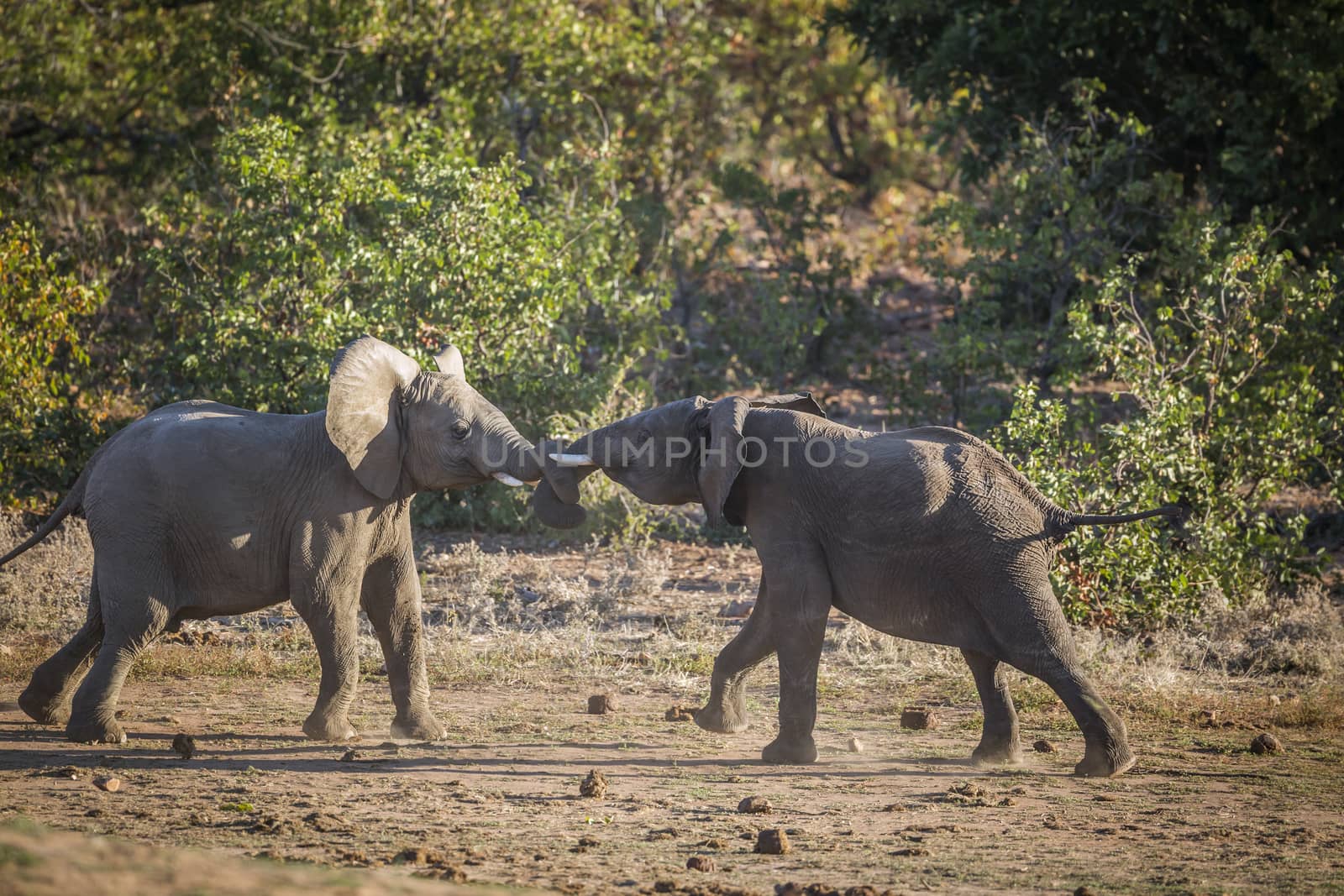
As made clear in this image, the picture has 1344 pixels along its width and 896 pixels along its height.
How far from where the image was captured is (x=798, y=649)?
7.51m

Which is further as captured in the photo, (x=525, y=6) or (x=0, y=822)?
(x=525, y=6)

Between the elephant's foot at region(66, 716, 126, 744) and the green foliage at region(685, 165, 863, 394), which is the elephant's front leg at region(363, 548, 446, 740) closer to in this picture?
the elephant's foot at region(66, 716, 126, 744)

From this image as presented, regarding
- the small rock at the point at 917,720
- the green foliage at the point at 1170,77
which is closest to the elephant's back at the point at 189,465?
Result: the small rock at the point at 917,720

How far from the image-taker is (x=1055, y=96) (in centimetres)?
1495

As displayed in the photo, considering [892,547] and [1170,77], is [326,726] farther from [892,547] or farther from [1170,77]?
[1170,77]

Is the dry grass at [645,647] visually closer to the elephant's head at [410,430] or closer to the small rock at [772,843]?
the elephant's head at [410,430]

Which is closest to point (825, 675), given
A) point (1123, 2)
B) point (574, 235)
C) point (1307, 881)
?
point (1307, 881)

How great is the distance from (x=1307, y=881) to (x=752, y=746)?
3000mm

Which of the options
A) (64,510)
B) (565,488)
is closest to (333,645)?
(565,488)

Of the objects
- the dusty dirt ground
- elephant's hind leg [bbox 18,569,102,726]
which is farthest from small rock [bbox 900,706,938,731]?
elephant's hind leg [bbox 18,569,102,726]

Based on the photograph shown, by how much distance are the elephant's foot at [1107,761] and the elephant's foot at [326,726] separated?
3.82m

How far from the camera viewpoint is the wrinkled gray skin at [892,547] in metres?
7.26

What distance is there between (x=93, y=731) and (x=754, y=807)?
11.4ft

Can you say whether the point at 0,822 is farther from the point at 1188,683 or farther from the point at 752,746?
the point at 1188,683
